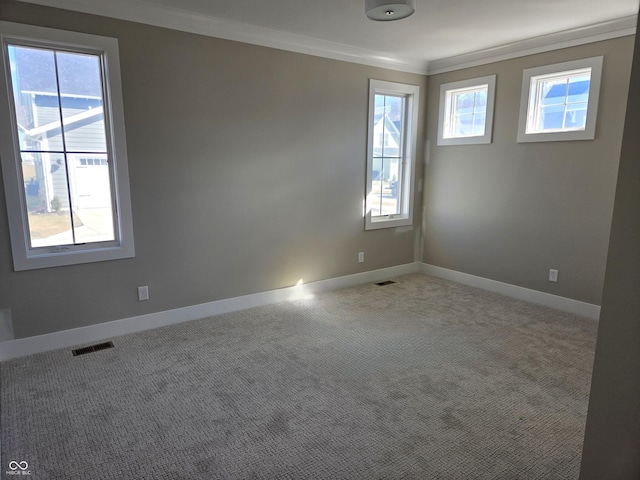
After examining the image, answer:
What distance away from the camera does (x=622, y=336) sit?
1068 millimetres

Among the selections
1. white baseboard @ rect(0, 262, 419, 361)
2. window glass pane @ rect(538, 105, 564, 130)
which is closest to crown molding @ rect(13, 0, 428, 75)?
window glass pane @ rect(538, 105, 564, 130)

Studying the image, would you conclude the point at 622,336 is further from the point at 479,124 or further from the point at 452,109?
the point at 452,109

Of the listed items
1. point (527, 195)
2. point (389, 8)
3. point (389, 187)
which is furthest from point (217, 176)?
point (527, 195)

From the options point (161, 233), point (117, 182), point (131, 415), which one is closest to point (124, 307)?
point (161, 233)

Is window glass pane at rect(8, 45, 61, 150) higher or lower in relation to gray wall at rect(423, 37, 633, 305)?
higher

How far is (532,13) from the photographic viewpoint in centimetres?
318

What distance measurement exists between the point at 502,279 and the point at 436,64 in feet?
8.90

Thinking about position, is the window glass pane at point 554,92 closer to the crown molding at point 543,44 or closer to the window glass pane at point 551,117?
the window glass pane at point 551,117

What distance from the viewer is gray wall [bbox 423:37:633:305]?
11.6 ft

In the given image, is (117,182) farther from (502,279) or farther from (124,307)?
(502,279)

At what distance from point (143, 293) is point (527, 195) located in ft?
12.8

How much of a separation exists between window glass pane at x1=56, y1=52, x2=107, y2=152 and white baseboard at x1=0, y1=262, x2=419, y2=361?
145 centimetres

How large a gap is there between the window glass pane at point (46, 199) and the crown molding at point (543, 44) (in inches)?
164

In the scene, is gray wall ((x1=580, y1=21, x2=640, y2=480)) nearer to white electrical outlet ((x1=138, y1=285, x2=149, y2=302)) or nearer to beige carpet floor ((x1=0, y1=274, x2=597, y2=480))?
beige carpet floor ((x1=0, y1=274, x2=597, y2=480))
